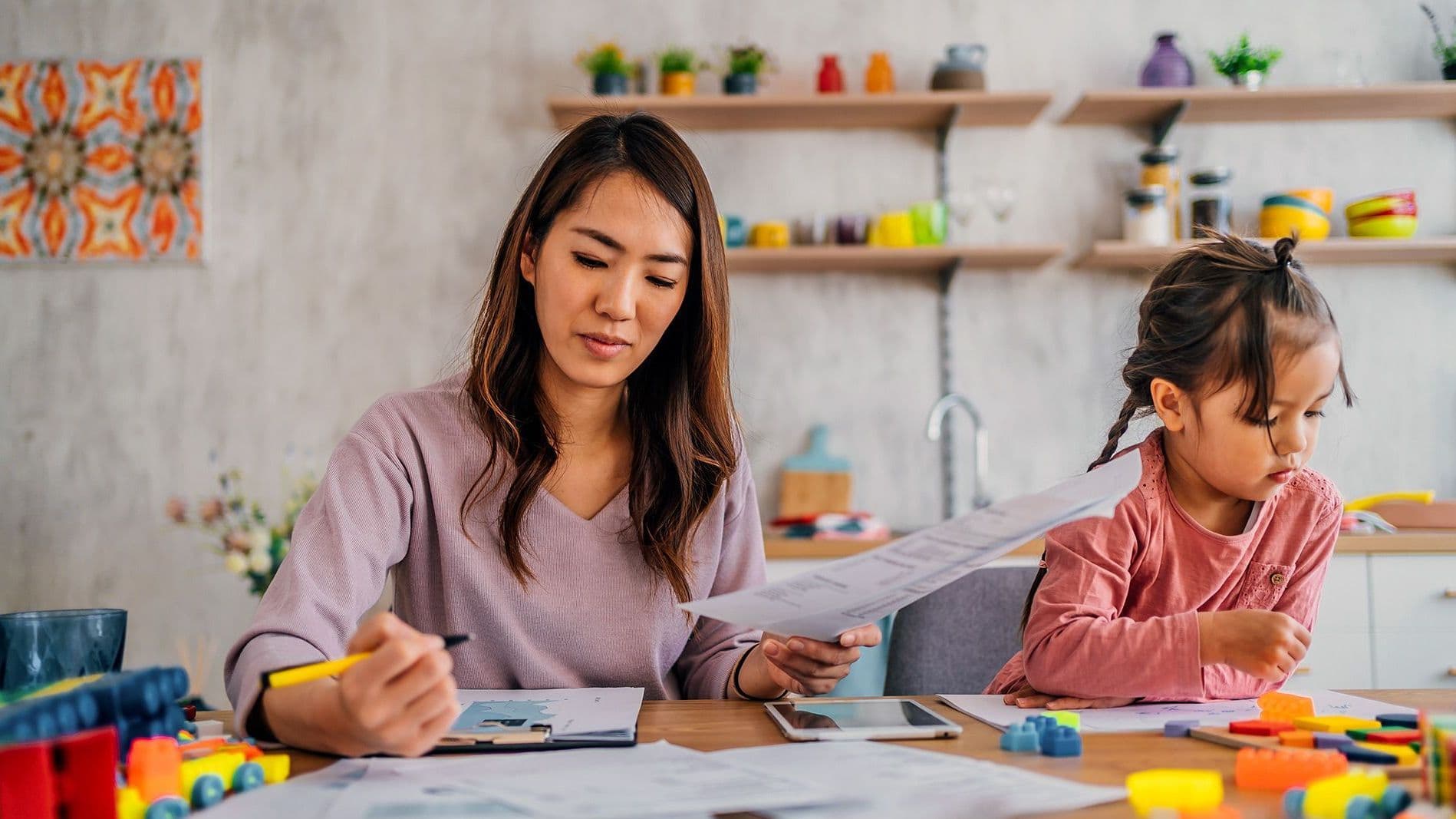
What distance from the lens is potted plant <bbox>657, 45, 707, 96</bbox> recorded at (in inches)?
126

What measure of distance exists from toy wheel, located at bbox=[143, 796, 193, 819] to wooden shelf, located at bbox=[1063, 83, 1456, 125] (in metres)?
2.96

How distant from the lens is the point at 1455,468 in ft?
10.8

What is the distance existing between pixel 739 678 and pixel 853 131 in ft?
8.02

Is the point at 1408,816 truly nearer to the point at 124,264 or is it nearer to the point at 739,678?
the point at 739,678

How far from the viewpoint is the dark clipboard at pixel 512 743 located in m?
0.85

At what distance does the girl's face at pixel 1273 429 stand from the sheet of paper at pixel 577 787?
74cm

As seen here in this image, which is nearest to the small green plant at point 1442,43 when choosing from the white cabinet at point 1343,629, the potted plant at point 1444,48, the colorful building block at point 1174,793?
the potted plant at point 1444,48

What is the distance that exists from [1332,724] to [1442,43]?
3092mm

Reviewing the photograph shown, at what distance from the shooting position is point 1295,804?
675mm

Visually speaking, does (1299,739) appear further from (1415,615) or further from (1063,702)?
(1415,615)

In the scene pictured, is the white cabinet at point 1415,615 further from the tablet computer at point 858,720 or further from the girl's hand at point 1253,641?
the tablet computer at point 858,720

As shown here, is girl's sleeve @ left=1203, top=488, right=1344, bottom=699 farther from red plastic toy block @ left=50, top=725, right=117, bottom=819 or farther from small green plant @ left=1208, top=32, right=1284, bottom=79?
small green plant @ left=1208, top=32, right=1284, bottom=79

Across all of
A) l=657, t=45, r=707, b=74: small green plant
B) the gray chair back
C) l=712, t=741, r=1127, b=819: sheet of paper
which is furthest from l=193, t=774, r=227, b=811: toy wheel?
l=657, t=45, r=707, b=74: small green plant

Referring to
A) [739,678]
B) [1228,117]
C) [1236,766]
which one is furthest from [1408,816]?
[1228,117]
